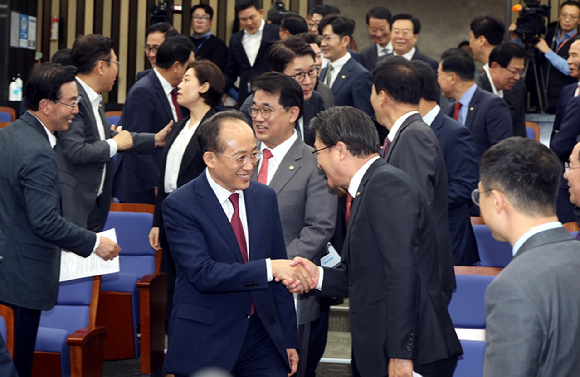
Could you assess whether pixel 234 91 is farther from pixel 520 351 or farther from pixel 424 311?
pixel 520 351

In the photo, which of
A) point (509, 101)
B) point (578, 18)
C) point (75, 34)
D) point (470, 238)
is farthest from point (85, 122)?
point (75, 34)

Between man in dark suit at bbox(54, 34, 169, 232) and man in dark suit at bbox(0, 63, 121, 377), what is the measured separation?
30.3 inches

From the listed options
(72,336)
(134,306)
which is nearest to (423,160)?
(72,336)

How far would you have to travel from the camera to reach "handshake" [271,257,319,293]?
2.72 m

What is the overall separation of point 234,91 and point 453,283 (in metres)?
4.49

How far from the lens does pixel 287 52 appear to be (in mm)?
4316

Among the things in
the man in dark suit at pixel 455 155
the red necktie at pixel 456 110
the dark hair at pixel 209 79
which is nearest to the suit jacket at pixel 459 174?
the man in dark suit at pixel 455 155

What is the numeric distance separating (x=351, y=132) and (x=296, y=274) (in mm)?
563

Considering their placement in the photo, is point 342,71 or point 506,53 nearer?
point 342,71

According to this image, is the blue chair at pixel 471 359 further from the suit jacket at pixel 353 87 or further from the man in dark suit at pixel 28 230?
the suit jacket at pixel 353 87

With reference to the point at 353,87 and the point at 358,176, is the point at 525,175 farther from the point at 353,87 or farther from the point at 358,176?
the point at 353,87

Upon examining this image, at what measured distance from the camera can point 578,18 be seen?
7.28 meters

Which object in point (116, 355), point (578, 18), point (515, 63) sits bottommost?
point (116, 355)

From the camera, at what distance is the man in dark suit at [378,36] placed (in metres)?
6.74
